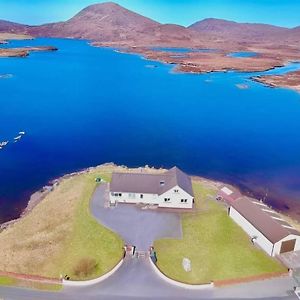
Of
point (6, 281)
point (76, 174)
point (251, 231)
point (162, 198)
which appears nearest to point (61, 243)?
point (6, 281)

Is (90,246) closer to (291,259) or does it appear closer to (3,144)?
(291,259)

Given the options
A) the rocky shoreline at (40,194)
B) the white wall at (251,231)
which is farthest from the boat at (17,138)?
the white wall at (251,231)

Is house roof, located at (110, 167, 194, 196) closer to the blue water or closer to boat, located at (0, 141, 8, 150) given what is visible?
the blue water

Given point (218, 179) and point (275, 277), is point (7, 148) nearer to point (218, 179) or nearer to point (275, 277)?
point (218, 179)

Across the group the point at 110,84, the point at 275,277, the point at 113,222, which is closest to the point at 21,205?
the point at 113,222

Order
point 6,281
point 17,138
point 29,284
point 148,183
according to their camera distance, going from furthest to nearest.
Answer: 1. point 17,138
2. point 148,183
3. point 6,281
4. point 29,284
